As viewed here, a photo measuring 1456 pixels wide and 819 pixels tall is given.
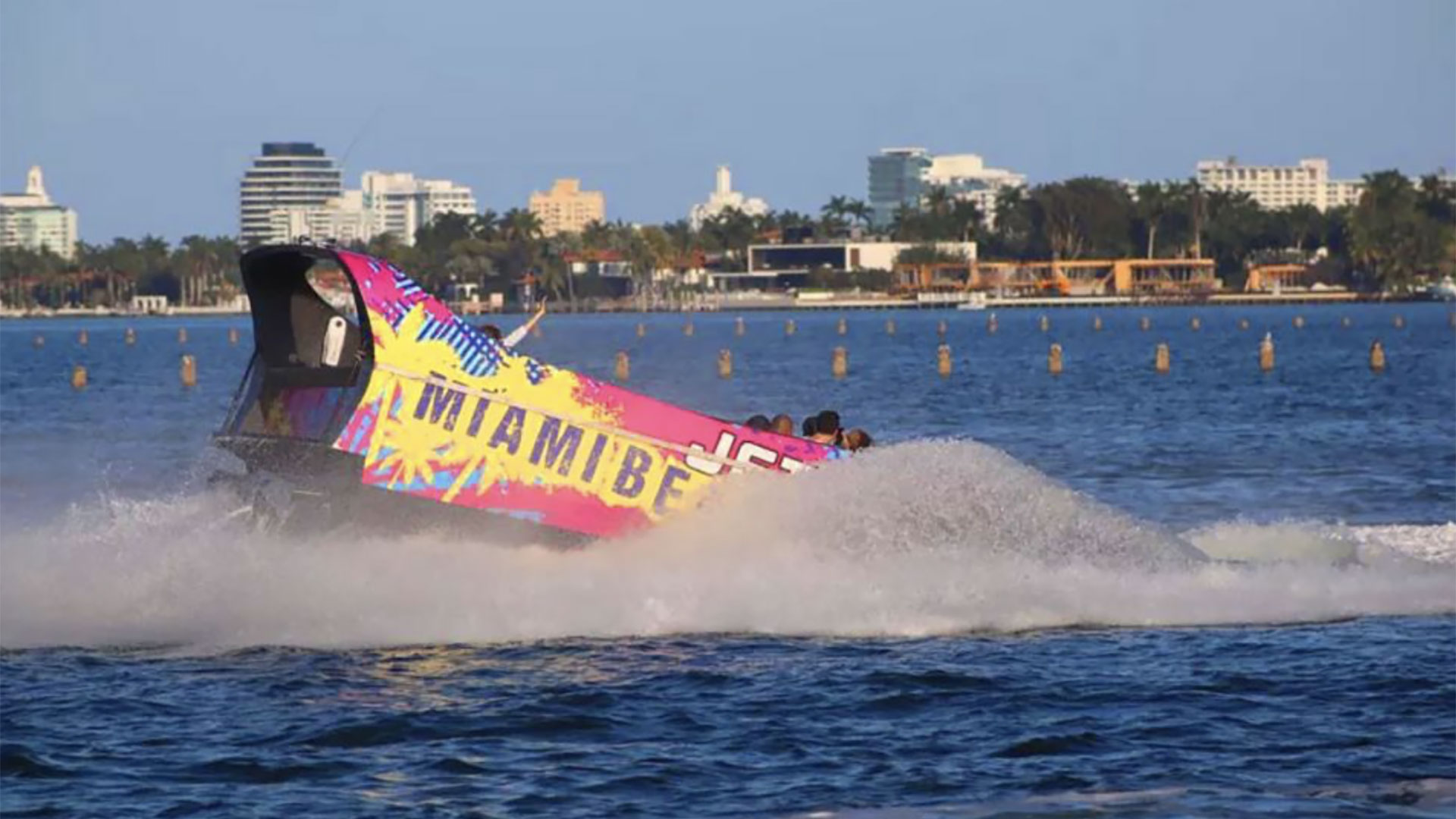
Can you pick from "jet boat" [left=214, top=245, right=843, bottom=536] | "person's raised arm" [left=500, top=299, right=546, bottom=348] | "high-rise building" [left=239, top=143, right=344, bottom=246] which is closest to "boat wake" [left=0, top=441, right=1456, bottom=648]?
"jet boat" [left=214, top=245, right=843, bottom=536]

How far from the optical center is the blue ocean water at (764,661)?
591 inches

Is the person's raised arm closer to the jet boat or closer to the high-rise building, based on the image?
the jet boat

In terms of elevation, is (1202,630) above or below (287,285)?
below

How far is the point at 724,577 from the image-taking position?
Result: 67.5 ft

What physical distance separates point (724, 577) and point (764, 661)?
66.2 inches

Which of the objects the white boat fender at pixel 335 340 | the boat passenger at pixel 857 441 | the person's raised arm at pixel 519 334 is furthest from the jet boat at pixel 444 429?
the boat passenger at pixel 857 441

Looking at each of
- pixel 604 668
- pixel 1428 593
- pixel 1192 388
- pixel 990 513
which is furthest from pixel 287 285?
pixel 1192 388

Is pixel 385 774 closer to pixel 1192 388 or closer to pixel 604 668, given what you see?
pixel 604 668

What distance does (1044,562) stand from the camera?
21.2 m

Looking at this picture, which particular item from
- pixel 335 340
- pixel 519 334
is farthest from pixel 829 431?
pixel 335 340

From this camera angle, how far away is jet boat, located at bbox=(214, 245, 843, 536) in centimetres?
2050

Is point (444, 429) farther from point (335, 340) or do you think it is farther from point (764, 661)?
point (764, 661)

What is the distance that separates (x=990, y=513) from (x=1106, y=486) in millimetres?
14025

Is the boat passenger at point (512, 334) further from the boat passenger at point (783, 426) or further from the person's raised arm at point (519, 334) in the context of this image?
the boat passenger at point (783, 426)
